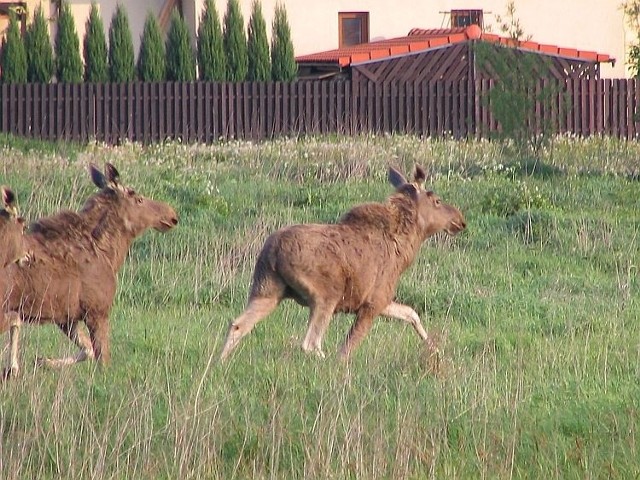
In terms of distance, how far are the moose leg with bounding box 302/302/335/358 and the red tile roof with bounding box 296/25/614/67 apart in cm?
2307

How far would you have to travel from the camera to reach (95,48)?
33.2m

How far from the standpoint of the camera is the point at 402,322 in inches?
454

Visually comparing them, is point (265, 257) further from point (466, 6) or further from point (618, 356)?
point (466, 6)

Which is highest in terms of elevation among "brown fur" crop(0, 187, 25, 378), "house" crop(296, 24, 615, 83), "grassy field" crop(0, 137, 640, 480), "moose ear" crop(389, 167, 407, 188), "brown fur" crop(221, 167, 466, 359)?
"house" crop(296, 24, 615, 83)

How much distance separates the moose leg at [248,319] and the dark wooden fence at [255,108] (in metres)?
19.7

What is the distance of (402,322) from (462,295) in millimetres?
900

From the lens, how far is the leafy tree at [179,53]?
33125mm

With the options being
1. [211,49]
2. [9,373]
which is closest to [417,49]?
[211,49]

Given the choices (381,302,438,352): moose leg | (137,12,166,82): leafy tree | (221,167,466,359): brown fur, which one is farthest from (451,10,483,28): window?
(381,302,438,352): moose leg

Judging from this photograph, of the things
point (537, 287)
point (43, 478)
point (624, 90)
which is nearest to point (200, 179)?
point (537, 287)

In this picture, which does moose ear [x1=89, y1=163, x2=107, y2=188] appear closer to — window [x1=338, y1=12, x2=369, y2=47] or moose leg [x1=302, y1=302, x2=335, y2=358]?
moose leg [x1=302, y1=302, x2=335, y2=358]

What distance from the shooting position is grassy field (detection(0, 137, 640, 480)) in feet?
24.2

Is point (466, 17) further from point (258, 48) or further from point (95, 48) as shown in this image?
point (95, 48)

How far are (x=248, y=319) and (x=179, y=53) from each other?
77.9 ft
